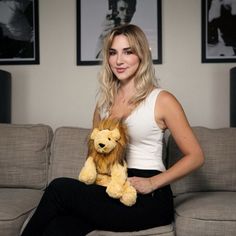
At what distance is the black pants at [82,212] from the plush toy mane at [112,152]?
106mm

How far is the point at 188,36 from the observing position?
2.50m

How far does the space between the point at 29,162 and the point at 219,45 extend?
149 centimetres

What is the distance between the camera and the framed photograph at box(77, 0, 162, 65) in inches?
97.9

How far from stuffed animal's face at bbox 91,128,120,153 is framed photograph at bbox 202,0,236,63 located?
1.30 meters

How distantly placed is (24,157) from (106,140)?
0.88m

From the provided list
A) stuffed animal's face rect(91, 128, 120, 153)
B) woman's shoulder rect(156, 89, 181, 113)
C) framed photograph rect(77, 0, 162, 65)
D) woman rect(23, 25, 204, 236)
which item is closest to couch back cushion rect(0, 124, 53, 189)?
woman rect(23, 25, 204, 236)

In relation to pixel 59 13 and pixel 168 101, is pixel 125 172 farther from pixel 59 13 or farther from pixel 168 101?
pixel 59 13

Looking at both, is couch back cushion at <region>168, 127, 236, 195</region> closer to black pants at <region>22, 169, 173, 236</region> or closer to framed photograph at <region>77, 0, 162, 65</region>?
black pants at <region>22, 169, 173, 236</region>

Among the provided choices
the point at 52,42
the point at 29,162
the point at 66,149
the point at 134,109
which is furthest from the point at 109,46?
the point at 52,42

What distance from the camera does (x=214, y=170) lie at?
6.61 feet

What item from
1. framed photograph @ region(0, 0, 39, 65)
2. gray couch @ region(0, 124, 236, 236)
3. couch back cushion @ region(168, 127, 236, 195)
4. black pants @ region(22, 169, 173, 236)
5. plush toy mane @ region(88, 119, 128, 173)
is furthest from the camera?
framed photograph @ region(0, 0, 39, 65)

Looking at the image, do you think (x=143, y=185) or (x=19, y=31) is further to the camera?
(x=19, y=31)

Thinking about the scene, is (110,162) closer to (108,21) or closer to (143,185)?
(143,185)

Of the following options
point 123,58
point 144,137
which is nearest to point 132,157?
point 144,137
